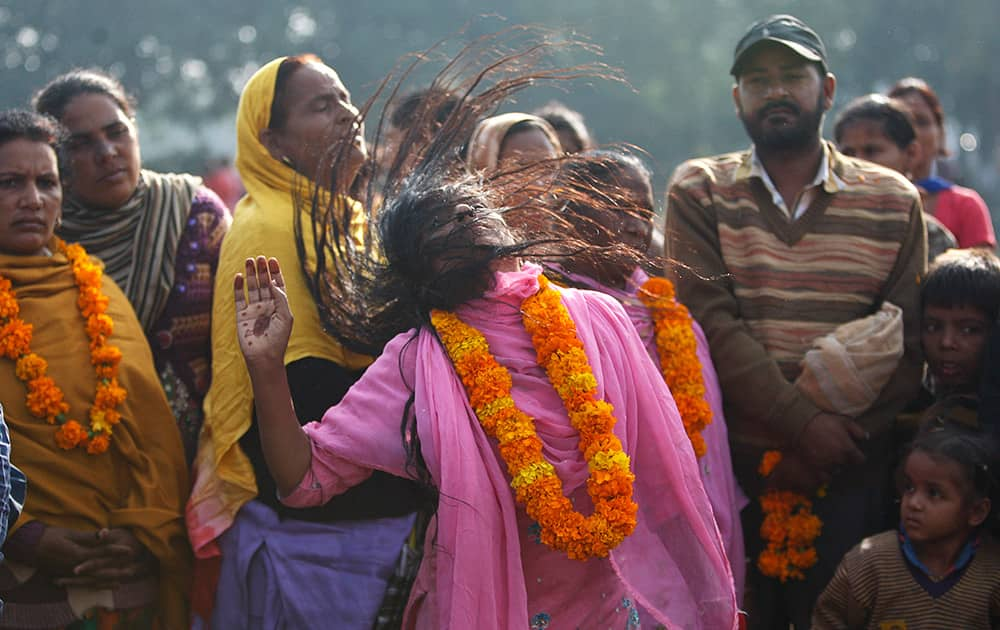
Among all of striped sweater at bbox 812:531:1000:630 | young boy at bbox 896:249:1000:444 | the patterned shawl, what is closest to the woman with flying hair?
striped sweater at bbox 812:531:1000:630

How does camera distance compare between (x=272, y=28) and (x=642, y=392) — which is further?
(x=272, y=28)

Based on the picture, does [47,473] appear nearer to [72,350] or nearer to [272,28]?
[72,350]

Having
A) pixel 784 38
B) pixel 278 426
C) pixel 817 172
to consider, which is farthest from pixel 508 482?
pixel 784 38

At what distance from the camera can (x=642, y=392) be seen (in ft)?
11.0

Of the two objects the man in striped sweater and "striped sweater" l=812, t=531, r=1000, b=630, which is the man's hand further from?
"striped sweater" l=812, t=531, r=1000, b=630

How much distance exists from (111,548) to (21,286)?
3.00 feet

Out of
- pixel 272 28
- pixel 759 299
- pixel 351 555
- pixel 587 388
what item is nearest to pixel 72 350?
pixel 351 555

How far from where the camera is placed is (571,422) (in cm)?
321

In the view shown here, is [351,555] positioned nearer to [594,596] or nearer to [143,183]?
[594,596]

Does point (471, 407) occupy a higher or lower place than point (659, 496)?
higher

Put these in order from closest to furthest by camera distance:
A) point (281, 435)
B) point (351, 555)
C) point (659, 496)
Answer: point (281, 435) < point (659, 496) < point (351, 555)

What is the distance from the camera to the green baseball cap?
4.41 metres

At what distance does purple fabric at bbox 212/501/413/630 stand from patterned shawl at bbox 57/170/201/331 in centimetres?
96

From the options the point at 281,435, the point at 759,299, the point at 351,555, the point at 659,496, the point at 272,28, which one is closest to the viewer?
the point at 281,435
